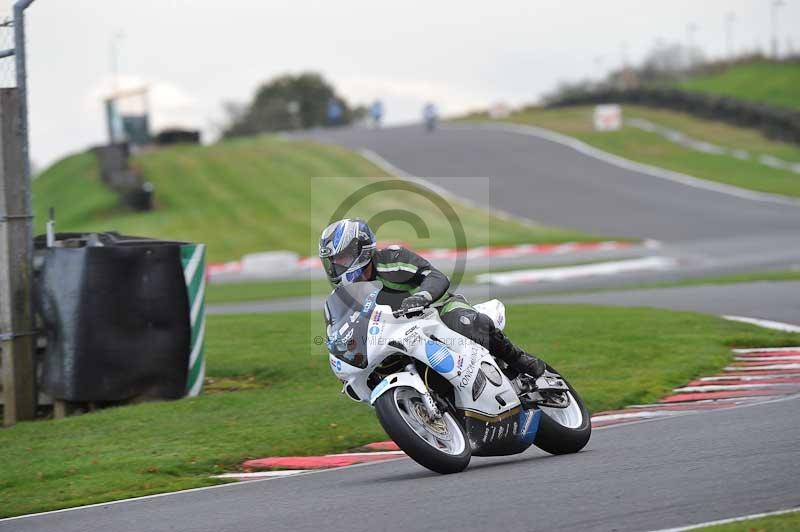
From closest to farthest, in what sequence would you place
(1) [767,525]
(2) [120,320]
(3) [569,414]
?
(1) [767,525] → (3) [569,414] → (2) [120,320]

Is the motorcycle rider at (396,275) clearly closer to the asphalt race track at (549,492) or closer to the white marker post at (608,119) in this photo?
the asphalt race track at (549,492)

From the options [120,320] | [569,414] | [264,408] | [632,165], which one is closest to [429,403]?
[569,414]

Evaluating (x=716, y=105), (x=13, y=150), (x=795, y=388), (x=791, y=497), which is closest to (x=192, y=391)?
(x=13, y=150)

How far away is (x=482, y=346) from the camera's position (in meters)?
7.68

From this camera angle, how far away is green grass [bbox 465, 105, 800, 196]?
40.2m

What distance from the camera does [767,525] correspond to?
530 centimetres

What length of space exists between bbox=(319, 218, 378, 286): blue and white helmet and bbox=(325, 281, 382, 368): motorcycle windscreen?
0.09 metres

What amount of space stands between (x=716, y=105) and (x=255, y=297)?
33.3 metres

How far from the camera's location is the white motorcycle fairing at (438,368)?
713 cm

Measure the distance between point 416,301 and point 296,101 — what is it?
345 feet

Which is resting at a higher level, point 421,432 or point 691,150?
point 691,150

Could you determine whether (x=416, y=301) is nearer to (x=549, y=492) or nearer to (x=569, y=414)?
(x=549, y=492)

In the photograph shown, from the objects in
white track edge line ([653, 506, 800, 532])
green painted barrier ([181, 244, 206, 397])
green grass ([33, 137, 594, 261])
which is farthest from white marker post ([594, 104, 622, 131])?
white track edge line ([653, 506, 800, 532])

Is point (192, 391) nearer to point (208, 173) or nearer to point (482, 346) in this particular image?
point (482, 346)
